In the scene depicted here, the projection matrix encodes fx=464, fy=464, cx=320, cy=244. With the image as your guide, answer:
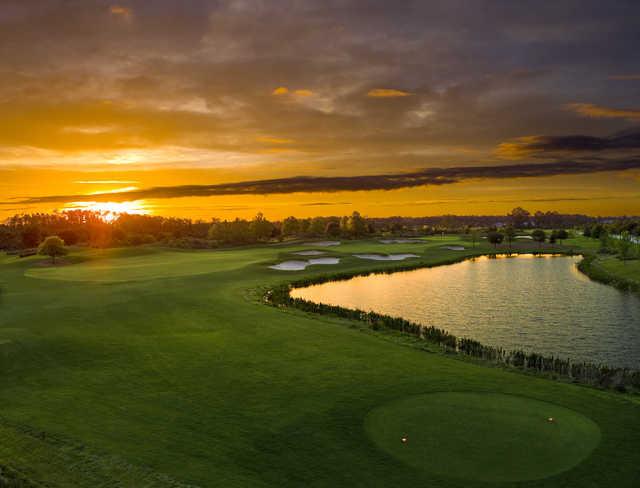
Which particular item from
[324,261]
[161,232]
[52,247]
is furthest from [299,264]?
[161,232]

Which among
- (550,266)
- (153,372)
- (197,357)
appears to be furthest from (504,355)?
(550,266)

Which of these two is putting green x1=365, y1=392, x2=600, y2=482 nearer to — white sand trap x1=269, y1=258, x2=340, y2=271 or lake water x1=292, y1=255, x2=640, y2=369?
lake water x1=292, y1=255, x2=640, y2=369

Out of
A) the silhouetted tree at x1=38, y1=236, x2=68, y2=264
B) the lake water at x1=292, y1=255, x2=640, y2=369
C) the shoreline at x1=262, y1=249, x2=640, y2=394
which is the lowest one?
the lake water at x1=292, y1=255, x2=640, y2=369

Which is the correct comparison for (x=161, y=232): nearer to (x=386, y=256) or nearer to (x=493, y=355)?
(x=386, y=256)

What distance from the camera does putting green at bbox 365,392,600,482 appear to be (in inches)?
491

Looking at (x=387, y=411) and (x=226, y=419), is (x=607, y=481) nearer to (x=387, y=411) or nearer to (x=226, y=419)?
(x=387, y=411)

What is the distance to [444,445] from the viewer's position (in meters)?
13.6

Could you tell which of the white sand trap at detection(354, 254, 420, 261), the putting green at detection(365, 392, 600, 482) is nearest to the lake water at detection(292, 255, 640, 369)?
the putting green at detection(365, 392, 600, 482)

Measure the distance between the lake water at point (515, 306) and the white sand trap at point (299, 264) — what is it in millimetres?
10511

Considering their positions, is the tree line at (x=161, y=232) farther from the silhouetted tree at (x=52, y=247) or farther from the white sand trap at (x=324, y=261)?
the white sand trap at (x=324, y=261)

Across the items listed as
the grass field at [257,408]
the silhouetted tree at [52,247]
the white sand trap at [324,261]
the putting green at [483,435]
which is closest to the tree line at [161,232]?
the silhouetted tree at [52,247]

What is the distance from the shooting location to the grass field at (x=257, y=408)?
480 inches

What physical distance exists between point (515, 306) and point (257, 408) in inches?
1216

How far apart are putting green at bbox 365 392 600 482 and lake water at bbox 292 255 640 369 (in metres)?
11.9
